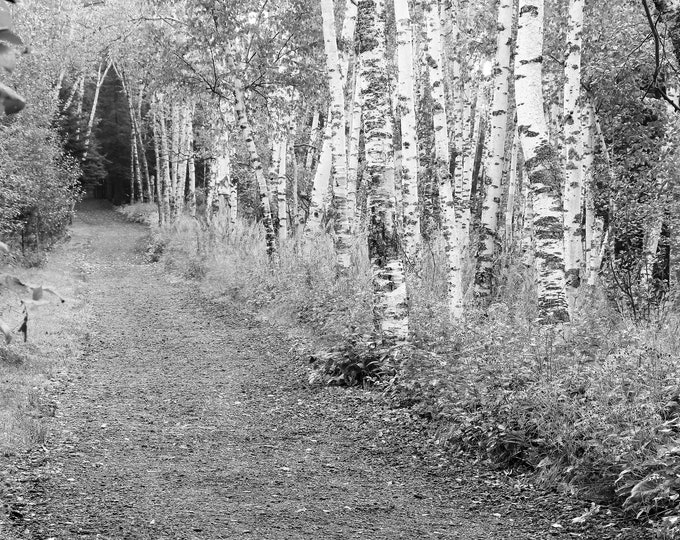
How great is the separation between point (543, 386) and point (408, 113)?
7433mm

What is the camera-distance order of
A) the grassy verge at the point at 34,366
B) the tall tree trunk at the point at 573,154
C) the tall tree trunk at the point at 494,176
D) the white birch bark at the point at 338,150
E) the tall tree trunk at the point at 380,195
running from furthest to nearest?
the white birch bark at the point at 338,150 → the tall tree trunk at the point at 573,154 → the tall tree trunk at the point at 494,176 → the tall tree trunk at the point at 380,195 → the grassy verge at the point at 34,366

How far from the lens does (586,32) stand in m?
14.4

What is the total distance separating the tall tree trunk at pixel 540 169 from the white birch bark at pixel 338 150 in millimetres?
6099

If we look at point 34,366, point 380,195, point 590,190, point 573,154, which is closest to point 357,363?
point 380,195

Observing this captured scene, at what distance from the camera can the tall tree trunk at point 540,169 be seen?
6.98m

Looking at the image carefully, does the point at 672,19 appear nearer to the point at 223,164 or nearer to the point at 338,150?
the point at 338,150

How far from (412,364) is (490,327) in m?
1.10

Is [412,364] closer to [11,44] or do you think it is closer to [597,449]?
[597,449]

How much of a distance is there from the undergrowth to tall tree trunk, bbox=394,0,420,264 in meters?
1.51

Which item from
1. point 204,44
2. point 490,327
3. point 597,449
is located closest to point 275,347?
point 490,327

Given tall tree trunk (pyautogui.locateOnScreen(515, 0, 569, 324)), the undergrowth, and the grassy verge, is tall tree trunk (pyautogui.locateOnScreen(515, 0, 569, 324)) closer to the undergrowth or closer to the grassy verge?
the undergrowth

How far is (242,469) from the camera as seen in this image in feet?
19.1

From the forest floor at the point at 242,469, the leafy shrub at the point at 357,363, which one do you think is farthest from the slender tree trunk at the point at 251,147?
the leafy shrub at the point at 357,363

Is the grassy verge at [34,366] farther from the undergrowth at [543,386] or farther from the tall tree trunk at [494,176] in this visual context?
the tall tree trunk at [494,176]
